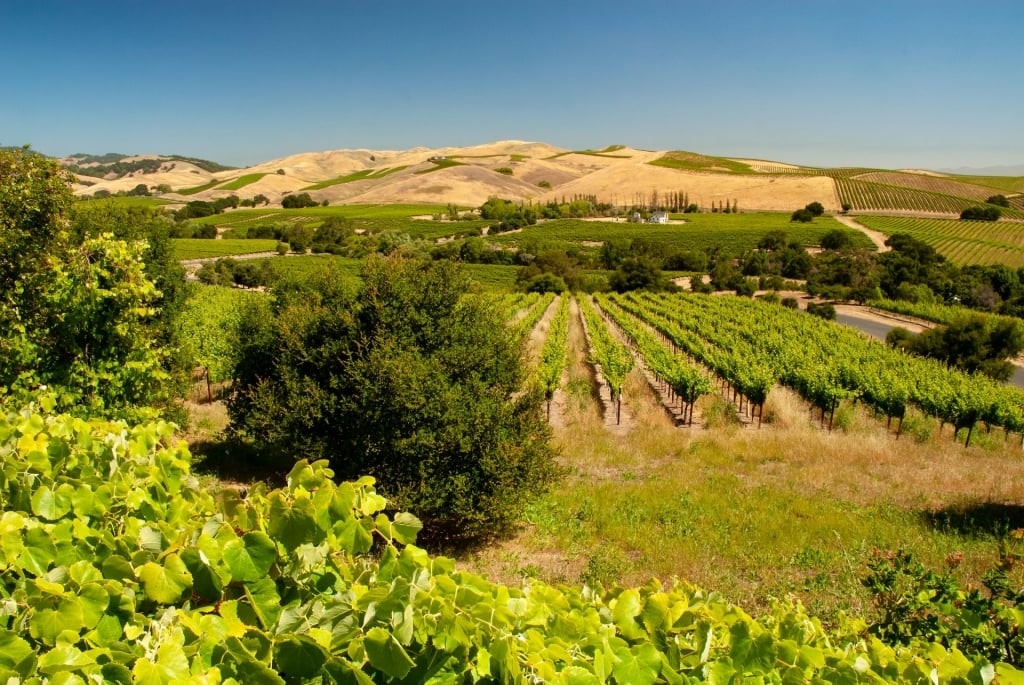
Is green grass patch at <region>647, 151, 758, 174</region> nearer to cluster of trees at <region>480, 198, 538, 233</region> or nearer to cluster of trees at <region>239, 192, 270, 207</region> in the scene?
cluster of trees at <region>480, 198, 538, 233</region>

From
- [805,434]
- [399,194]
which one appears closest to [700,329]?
[805,434]

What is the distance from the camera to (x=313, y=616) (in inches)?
81.1

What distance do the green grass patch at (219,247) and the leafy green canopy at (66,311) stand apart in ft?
198

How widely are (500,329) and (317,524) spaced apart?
10058 mm

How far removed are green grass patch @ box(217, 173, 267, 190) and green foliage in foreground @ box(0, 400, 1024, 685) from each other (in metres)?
154

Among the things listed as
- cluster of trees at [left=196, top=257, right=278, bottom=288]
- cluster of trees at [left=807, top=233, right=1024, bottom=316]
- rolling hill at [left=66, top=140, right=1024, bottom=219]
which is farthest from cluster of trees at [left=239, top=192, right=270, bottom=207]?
cluster of trees at [left=807, top=233, right=1024, bottom=316]

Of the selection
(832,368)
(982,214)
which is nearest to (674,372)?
(832,368)

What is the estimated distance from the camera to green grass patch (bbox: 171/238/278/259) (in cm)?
6588

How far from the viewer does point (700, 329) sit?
33.2 m

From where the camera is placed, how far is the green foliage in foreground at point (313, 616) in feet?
5.97

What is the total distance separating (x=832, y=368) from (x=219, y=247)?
69.4 m

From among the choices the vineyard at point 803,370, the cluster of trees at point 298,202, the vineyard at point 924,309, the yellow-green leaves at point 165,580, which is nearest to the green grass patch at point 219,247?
the cluster of trees at point 298,202

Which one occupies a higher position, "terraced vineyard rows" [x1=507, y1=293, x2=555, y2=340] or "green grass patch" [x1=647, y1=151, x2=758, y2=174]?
"green grass patch" [x1=647, y1=151, x2=758, y2=174]

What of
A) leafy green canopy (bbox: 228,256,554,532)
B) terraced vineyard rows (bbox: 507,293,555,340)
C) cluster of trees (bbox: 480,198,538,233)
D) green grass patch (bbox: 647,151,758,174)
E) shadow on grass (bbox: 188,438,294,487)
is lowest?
shadow on grass (bbox: 188,438,294,487)
